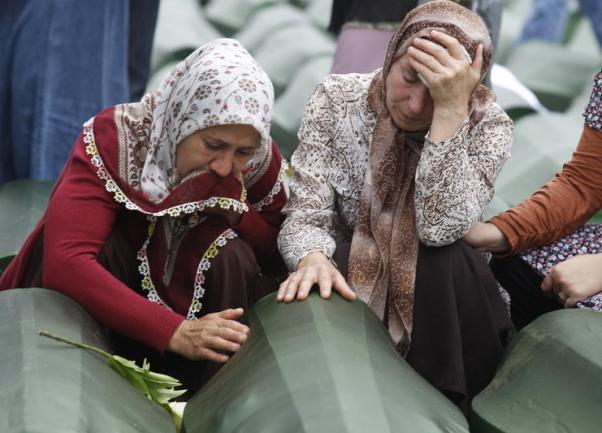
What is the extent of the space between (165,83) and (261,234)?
362 mm

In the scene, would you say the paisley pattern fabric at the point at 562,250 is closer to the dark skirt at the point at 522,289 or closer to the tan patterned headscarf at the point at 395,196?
the dark skirt at the point at 522,289

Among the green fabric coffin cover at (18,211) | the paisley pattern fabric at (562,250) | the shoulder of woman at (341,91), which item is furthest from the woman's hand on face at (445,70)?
the green fabric coffin cover at (18,211)

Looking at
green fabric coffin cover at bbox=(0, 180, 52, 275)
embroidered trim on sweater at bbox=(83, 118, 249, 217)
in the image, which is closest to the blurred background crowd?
green fabric coffin cover at bbox=(0, 180, 52, 275)

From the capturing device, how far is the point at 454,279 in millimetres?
2250

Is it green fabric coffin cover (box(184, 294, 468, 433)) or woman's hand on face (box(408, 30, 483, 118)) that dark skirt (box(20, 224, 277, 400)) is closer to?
green fabric coffin cover (box(184, 294, 468, 433))

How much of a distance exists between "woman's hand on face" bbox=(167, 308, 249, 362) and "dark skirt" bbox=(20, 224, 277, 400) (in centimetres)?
13

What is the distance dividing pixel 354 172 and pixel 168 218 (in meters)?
0.38

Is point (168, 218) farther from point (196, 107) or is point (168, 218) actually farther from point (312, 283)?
point (312, 283)

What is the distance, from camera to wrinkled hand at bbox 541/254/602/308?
229 centimetres

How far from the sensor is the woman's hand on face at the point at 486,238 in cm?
239

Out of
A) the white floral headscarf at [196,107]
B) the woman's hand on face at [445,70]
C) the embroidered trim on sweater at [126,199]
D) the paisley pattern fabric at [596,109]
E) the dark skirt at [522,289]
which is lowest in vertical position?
the dark skirt at [522,289]

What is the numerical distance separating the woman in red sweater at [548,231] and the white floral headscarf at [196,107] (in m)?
0.50

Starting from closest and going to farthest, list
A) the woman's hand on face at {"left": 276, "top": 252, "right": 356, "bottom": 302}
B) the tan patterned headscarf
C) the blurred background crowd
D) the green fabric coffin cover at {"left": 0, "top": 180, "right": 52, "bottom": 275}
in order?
the woman's hand on face at {"left": 276, "top": 252, "right": 356, "bottom": 302} → the tan patterned headscarf → the green fabric coffin cover at {"left": 0, "top": 180, "right": 52, "bottom": 275} → the blurred background crowd

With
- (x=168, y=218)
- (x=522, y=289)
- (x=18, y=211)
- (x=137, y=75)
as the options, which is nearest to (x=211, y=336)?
(x=168, y=218)
